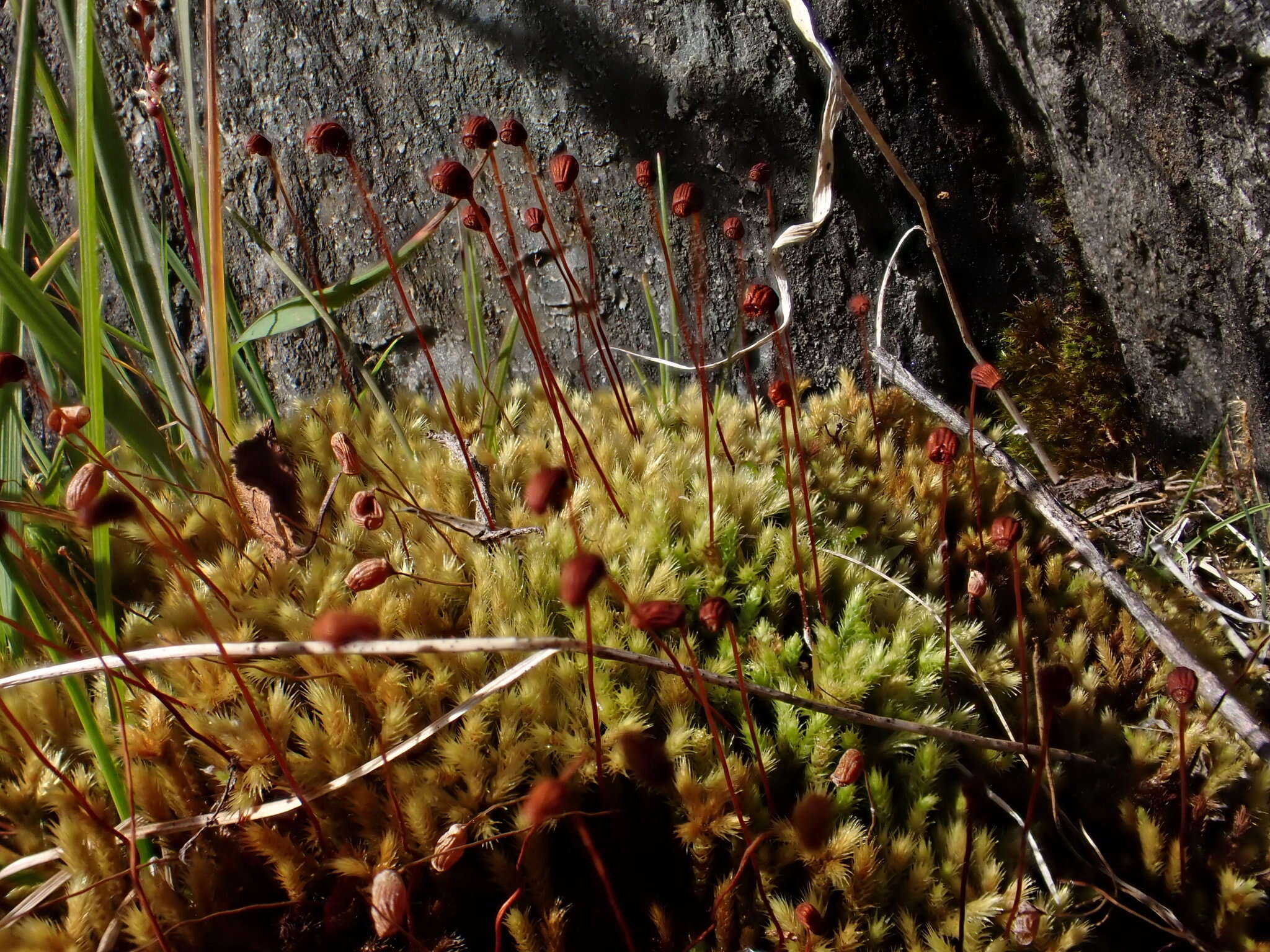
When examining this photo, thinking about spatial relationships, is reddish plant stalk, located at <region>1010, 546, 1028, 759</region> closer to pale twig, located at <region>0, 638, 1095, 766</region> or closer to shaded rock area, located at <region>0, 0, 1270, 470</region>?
pale twig, located at <region>0, 638, 1095, 766</region>

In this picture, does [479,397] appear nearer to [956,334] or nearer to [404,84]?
[404,84]

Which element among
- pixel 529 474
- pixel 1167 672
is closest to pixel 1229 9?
pixel 1167 672

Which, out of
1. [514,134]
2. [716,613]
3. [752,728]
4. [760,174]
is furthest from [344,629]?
[760,174]

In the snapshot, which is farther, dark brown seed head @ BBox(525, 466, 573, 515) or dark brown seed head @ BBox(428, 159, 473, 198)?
dark brown seed head @ BBox(428, 159, 473, 198)

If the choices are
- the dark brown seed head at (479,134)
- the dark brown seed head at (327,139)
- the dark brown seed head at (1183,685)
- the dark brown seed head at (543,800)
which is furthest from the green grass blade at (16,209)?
the dark brown seed head at (1183,685)

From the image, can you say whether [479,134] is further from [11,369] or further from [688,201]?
[11,369]

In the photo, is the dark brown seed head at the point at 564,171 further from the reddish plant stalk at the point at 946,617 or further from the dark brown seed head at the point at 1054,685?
the dark brown seed head at the point at 1054,685

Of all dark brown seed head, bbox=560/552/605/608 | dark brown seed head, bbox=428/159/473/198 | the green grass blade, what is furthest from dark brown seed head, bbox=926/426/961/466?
the green grass blade
